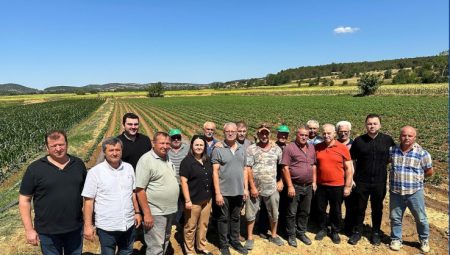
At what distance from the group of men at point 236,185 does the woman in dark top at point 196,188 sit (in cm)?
14

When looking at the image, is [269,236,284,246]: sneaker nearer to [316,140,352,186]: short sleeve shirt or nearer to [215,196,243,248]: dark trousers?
[215,196,243,248]: dark trousers

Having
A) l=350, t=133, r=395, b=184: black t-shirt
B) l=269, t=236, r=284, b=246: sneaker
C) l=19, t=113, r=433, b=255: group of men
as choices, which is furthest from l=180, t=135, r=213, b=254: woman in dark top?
l=350, t=133, r=395, b=184: black t-shirt

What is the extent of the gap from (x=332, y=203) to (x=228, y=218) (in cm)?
180

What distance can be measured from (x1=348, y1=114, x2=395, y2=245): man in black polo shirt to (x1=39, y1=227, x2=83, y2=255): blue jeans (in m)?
4.24

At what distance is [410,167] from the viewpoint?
4859mm

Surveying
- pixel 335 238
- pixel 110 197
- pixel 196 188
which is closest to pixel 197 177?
pixel 196 188

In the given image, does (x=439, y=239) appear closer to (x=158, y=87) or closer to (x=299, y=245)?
(x=299, y=245)

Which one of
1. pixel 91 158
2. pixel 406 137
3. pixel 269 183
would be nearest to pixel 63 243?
pixel 269 183

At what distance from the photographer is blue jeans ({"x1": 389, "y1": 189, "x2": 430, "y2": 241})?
489 cm

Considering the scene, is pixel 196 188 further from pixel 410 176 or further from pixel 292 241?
pixel 410 176

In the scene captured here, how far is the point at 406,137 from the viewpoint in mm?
4762

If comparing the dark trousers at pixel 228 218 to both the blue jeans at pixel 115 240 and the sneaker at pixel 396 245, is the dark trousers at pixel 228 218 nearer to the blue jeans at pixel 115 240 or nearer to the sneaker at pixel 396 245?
the blue jeans at pixel 115 240

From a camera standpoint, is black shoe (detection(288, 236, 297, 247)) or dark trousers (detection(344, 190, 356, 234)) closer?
black shoe (detection(288, 236, 297, 247))

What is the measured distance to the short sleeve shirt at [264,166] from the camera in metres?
4.94
